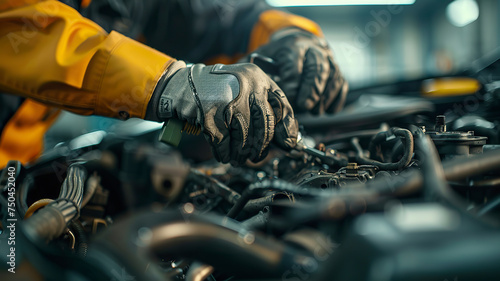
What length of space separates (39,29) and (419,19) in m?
8.03

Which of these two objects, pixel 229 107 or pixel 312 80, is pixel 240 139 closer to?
pixel 229 107

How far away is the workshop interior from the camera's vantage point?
280 mm

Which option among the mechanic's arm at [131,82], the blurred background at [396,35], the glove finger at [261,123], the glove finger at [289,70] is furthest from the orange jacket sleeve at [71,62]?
the blurred background at [396,35]

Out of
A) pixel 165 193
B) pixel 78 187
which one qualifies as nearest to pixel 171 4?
pixel 165 193

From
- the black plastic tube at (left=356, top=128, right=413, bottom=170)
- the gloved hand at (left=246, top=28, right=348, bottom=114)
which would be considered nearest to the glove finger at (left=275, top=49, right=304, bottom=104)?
the gloved hand at (left=246, top=28, right=348, bottom=114)

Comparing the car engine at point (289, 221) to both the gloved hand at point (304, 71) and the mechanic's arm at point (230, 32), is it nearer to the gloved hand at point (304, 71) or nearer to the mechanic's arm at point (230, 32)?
the gloved hand at point (304, 71)

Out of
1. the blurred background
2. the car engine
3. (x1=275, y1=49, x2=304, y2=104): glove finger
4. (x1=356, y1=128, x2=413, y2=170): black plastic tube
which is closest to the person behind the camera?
the car engine

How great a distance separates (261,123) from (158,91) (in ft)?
0.79

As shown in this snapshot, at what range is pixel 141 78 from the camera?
0.79 meters

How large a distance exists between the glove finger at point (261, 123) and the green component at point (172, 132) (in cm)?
17

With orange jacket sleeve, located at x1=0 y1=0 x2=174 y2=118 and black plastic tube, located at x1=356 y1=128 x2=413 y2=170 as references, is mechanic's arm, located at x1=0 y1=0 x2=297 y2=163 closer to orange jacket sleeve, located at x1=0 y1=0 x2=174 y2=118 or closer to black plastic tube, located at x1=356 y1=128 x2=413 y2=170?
orange jacket sleeve, located at x1=0 y1=0 x2=174 y2=118

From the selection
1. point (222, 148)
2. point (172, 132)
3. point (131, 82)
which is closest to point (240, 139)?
point (222, 148)

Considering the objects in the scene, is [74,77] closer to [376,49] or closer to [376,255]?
[376,255]

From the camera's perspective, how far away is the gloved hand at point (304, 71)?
45.1 inches
